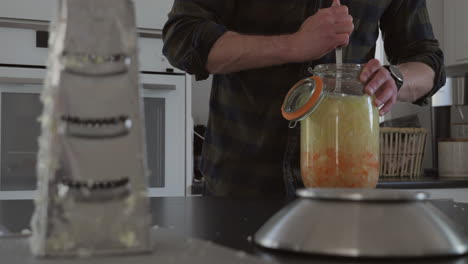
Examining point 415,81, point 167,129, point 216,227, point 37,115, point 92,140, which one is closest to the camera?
point 92,140

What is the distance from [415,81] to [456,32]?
2.21 meters

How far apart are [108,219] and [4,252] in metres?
0.08

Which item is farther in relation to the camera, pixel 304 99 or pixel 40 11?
pixel 40 11

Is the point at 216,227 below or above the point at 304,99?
below

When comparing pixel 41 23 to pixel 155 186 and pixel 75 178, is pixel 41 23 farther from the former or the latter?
pixel 75 178

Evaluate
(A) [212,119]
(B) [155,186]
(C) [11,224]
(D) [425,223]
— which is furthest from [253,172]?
(B) [155,186]

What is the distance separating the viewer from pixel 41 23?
7.88ft

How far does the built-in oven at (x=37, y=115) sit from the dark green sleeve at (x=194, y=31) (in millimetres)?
998

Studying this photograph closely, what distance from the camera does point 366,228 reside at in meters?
0.40

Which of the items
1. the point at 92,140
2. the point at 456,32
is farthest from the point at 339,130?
the point at 456,32

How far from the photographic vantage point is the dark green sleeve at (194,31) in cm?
109

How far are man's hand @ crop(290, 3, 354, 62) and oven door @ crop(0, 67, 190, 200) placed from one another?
146cm

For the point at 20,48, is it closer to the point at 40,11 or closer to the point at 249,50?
the point at 40,11

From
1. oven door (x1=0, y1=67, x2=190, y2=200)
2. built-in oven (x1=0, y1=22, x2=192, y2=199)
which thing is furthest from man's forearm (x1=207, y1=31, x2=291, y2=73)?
oven door (x1=0, y1=67, x2=190, y2=200)
